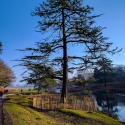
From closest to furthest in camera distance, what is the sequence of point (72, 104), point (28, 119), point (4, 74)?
point (28, 119) < point (72, 104) < point (4, 74)

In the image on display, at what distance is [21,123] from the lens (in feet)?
23.6

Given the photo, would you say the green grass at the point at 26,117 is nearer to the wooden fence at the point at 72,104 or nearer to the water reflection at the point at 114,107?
the wooden fence at the point at 72,104

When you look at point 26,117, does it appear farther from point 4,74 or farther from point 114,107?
point 4,74

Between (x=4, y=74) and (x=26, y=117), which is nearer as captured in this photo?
(x=26, y=117)

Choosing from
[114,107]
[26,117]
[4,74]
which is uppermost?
[4,74]

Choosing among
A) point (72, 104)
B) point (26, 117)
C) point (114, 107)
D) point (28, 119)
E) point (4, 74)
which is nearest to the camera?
point (28, 119)

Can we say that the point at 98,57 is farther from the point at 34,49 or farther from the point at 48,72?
the point at 34,49

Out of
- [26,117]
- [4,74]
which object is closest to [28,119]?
[26,117]

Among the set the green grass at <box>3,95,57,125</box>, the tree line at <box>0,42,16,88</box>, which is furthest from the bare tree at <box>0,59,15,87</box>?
the green grass at <box>3,95,57,125</box>

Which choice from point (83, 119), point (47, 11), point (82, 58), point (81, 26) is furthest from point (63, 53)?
point (83, 119)

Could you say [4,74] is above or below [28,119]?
above

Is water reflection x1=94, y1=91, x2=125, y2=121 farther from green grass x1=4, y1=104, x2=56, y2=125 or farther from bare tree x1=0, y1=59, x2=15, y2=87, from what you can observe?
bare tree x1=0, y1=59, x2=15, y2=87

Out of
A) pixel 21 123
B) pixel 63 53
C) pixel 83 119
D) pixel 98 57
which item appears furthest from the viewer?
pixel 63 53

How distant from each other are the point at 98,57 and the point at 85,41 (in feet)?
6.44
